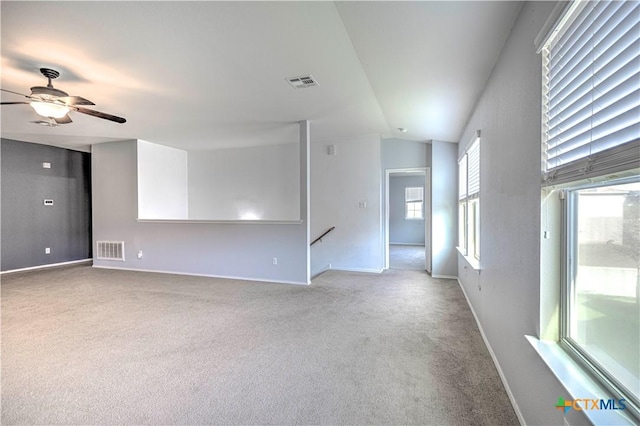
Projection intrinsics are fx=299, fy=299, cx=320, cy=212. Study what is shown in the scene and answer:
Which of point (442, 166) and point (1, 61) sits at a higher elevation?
point (1, 61)

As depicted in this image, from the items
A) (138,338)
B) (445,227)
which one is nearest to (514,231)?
(138,338)

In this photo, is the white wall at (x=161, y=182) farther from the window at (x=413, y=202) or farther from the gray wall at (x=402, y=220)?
the window at (x=413, y=202)

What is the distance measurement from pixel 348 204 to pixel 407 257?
2.68 meters

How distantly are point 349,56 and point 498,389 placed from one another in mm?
2967

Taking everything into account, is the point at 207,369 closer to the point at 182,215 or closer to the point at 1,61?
the point at 1,61

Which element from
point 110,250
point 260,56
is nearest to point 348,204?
point 260,56

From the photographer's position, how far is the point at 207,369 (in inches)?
91.4

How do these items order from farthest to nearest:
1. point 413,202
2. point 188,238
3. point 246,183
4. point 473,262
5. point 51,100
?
point 413,202
point 246,183
point 188,238
point 473,262
point 51,100

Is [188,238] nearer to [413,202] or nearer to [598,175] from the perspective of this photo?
[598,175]

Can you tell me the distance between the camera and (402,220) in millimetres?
10453

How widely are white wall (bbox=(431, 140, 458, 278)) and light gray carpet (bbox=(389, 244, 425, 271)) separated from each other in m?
0.79

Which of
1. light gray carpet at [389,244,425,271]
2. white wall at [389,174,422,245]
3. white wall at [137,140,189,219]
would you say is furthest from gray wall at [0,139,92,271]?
white wall at [389,174,422,245]

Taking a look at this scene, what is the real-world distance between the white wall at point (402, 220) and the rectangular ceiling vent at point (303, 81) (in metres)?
7.23

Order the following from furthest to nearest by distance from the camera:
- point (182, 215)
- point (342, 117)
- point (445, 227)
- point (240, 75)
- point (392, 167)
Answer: point (182, 215), point (392, 167), point (445, 227), point (342, 117), point (240, 75)
